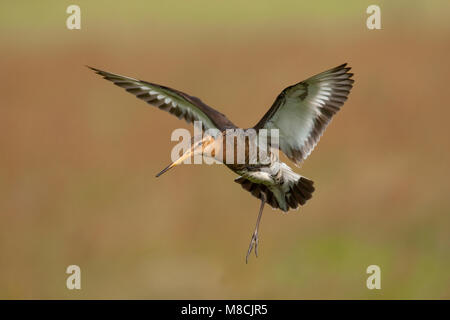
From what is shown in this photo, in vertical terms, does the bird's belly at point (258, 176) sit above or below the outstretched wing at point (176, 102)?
below

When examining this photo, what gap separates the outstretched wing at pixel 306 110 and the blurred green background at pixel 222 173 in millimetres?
3905

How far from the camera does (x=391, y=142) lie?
43.5ft

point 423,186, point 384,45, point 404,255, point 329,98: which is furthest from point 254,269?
point 384,45

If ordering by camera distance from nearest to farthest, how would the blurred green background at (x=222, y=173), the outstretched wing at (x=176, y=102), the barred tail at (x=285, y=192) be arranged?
the outstretched wing at (x=176, y=102)
the barred tail at (x=285, y=192)
the blurred green background at (x=222, y=173)

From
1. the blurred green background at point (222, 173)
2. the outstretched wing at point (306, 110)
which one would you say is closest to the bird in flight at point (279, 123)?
the outstretched wing at point (306, 110)

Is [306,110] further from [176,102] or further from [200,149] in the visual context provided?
[176,102]

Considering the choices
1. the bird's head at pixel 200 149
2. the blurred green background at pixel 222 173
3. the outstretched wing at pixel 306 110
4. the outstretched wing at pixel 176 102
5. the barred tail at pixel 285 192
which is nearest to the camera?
the bird's head at pixel 200 149

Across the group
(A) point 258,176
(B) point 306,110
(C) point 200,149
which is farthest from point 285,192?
(C) point 200,149

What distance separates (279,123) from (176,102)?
84 centimetres

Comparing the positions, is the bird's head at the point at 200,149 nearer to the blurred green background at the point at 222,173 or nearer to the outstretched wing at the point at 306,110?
the outstretched wing at the point at 306,110

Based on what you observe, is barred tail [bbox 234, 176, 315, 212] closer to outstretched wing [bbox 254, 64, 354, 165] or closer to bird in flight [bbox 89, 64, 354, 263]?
bird in flight [bbox 89, 64, 354, 263]

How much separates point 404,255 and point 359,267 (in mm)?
636

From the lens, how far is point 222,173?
12398 mm

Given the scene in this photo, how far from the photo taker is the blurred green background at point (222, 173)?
36.4 feet
